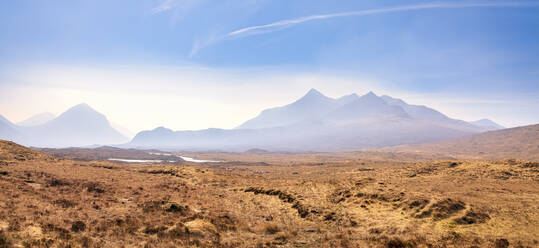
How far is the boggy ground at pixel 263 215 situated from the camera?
1288cm

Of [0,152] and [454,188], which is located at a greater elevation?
[0,152]

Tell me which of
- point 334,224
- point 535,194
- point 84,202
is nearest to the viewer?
point 334,224

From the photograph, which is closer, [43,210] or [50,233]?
[50,233]

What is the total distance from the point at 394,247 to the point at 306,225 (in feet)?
19.9

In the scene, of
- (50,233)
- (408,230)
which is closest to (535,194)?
(408,230)

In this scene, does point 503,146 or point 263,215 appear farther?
point 503,146

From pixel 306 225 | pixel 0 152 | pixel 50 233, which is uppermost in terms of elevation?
pixel 0 152

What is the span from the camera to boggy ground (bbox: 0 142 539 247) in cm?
1288

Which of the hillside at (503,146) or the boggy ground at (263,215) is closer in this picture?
the boggy ground at (263,215)

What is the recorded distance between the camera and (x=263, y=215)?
20078 millimetres

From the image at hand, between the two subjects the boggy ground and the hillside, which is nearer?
the boggy ground

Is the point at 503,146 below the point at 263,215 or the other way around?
the other way around

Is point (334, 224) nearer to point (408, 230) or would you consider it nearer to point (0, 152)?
point (408, 230)

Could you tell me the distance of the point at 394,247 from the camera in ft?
40.3
